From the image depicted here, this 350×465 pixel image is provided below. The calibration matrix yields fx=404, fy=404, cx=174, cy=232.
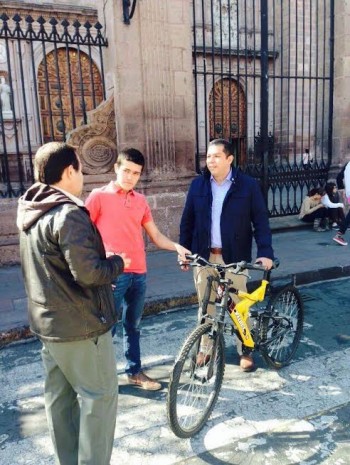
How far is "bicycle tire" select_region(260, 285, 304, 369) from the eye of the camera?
337 centimetres

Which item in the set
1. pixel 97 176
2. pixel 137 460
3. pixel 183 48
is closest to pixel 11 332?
pixel 137 460

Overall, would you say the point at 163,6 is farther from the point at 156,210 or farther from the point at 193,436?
the point at 193,436

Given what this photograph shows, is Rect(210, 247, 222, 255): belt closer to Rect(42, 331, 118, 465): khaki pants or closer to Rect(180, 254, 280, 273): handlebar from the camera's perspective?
Rect(180, 254, 280, 273): handlebar

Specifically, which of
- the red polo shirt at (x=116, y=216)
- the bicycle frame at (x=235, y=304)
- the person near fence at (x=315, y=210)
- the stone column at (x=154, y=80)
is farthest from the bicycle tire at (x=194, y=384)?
the person near fence at (x=315, y=210)

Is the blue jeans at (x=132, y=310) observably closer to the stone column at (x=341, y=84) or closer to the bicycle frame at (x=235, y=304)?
the bicycle frame at (x=235, y=304)

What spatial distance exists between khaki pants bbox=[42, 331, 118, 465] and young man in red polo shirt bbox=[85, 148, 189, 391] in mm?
927

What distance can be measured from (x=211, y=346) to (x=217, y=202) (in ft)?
4.04

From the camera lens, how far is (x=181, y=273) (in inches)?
238

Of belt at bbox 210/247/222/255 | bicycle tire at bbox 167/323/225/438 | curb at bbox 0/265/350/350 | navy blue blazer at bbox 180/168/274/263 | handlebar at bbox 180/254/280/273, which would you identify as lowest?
curb at bbox 0/265/350/350

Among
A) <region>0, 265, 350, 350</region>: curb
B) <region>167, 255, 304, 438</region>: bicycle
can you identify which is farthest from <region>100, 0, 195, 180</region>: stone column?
<region>167, 255, 304, 438</region>: bicycle

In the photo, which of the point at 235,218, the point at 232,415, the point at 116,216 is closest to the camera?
the point at 232,415

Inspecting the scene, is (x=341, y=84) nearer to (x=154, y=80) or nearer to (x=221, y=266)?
(x=154, y=80)

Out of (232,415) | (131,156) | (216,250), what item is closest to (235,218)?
(216,250)

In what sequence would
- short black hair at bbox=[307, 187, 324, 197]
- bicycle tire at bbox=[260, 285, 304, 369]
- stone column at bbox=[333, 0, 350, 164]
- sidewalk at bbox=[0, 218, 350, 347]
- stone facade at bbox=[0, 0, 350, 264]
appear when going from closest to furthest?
bicycle tire at bbox=[260, 285, 304, 369], sidewalk at bbox=[0, 218, 350, 347], stone facade at bbox=[0, 0, 350, 264], short black hair at bbox=[307, 187, 324, 197], stone column at bbox=[333, 0, 350, 164]
